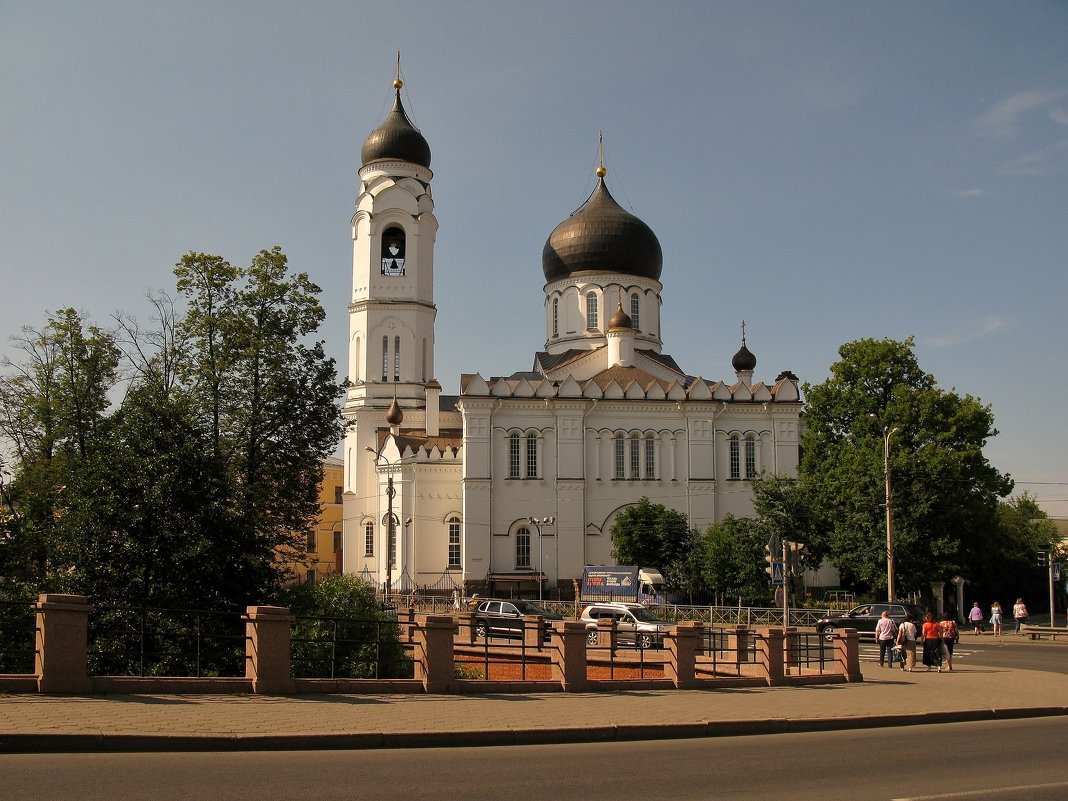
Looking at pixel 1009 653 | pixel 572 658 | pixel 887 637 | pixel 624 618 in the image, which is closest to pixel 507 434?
pixel 624 618

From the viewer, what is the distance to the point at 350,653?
840 inches

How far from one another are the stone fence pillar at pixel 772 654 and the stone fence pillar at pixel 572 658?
4.34 m

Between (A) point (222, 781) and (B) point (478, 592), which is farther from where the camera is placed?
(B) point (478, 592)

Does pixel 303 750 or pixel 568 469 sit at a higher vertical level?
pixel 568 469

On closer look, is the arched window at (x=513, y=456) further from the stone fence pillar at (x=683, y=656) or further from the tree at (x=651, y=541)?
the stone fence pillar at (x=683, y=656)

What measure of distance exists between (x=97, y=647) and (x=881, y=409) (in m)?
39.1

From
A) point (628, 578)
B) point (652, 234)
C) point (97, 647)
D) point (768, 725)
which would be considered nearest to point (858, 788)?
point (768, 725)

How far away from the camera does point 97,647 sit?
20.2 metres

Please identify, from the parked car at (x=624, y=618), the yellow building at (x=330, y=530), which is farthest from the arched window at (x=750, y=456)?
the yellow building at (x=330, y=530)

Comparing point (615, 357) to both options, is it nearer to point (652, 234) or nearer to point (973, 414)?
A: point (652, 234)

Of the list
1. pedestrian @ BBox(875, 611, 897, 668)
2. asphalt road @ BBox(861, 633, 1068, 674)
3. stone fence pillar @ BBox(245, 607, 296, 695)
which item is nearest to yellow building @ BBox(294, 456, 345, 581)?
asphalt road @ BBox(861, 633, 1068, 674)

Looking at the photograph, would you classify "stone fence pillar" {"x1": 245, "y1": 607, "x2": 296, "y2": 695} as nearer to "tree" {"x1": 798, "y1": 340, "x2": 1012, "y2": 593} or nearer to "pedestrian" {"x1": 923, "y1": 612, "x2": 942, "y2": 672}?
"pedestrian" {"x1": 923, "y1": 612, "x2": 942, "y2": 672}

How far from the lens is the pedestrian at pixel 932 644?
84.0 feet

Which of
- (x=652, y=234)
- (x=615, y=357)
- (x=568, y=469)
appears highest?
(x=652, y=234)
